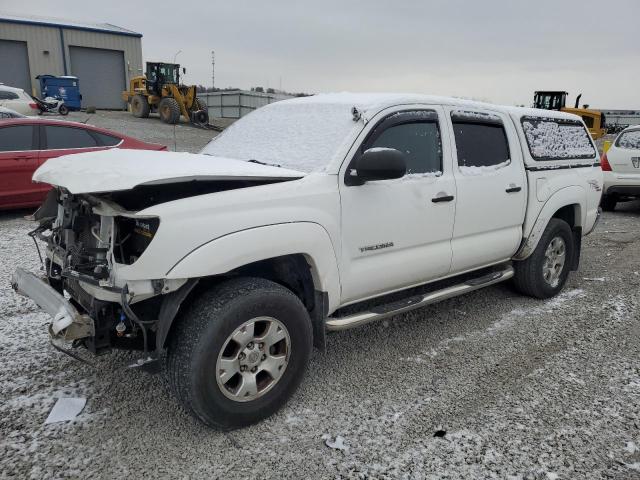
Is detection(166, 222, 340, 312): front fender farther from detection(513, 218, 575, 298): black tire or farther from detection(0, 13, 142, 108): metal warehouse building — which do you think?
detection(0, 13, 142, 108): metal warehouse building

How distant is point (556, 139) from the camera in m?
5.12

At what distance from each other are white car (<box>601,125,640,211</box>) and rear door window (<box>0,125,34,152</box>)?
974 cm

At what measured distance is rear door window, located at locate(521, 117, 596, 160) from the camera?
4.84m

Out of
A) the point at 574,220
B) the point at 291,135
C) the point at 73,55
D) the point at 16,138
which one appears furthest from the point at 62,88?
the point at 574,220

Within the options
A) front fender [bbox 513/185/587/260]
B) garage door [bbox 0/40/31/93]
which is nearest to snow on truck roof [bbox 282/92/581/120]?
front fender [bbox 513/185/587/260]

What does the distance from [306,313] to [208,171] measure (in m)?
1.01

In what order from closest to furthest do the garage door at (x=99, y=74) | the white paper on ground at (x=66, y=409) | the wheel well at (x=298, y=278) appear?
the white paper on ground at (x=66, y=409) < the wheel well at (x=298, y=278) < the garage door at (x=99, y=74)

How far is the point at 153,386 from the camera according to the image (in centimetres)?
346

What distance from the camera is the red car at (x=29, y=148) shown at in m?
7.49

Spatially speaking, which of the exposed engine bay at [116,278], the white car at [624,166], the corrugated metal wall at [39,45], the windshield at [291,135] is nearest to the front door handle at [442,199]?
the windshield at [291,135]

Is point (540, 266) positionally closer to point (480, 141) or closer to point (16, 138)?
point (480, 141)

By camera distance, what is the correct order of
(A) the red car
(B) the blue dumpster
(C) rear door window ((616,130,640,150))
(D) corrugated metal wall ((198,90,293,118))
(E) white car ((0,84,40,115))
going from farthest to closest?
1. (D) corrugated metal wall ((198,90,293,118))
2. (B) the blue dumpster
3. (E) white car ((0,84,40,115))
4. (C) rear door window ((616,130,640,150))
5. (A) the red car

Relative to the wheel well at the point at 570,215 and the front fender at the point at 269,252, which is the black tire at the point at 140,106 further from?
the front fender at the point at 269,252

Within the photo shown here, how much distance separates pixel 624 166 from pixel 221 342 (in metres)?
9.27
